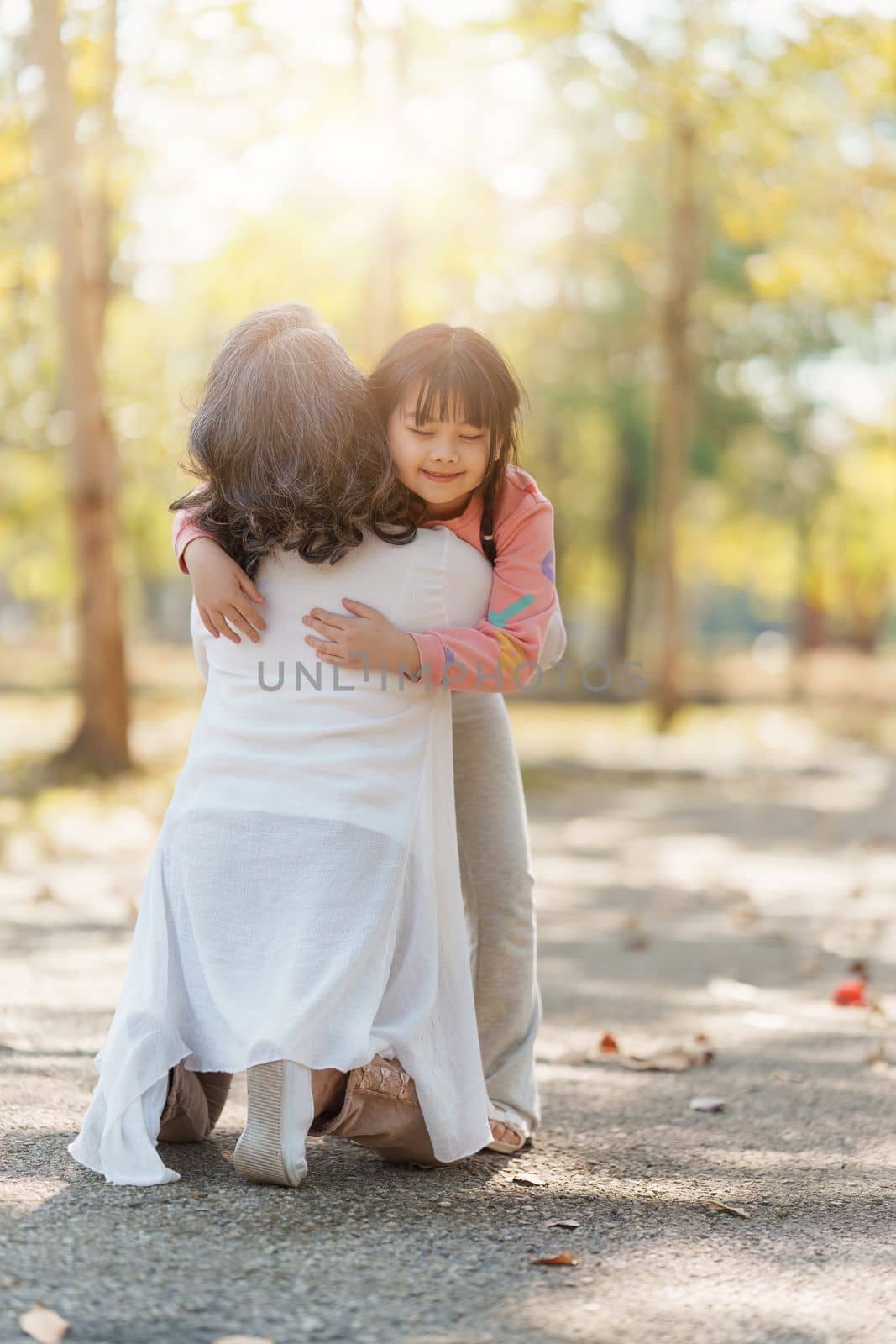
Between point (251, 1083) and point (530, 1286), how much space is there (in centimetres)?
61

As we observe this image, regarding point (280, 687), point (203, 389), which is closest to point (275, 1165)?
point (280, 687)

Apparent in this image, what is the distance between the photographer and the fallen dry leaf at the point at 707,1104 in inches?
146

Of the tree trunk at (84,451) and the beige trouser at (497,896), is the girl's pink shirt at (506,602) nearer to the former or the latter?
the beige trouser at (497,896)

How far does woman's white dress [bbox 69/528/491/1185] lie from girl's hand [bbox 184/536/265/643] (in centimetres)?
4

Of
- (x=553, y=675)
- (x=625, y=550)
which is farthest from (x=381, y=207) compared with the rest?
(x=625, y=550)

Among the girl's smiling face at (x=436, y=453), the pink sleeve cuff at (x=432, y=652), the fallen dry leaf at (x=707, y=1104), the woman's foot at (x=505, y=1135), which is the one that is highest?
the girl's smiling face at (x=436, y=453)

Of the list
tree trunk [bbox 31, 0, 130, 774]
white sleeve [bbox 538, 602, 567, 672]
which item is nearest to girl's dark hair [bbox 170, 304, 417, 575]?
white sleeve [bbox 538, 602, 567, 672]

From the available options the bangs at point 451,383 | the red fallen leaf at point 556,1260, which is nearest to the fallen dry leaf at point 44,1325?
the red fallen leaf at point 556,1260

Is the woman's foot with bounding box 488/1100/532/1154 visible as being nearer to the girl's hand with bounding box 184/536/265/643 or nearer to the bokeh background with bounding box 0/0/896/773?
the girl's hand with bounding box 184/536/265/643

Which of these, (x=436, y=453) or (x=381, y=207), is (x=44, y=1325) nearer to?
(x=436, y=453)

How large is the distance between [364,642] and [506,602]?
0.29m

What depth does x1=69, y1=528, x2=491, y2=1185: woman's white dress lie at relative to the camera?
108 inches

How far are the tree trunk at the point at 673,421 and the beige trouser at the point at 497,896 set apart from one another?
14148 mm

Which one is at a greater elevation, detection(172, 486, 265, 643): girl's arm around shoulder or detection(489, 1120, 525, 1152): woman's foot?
detection(172, 486, 265, 643): girl's arm around shoulder
